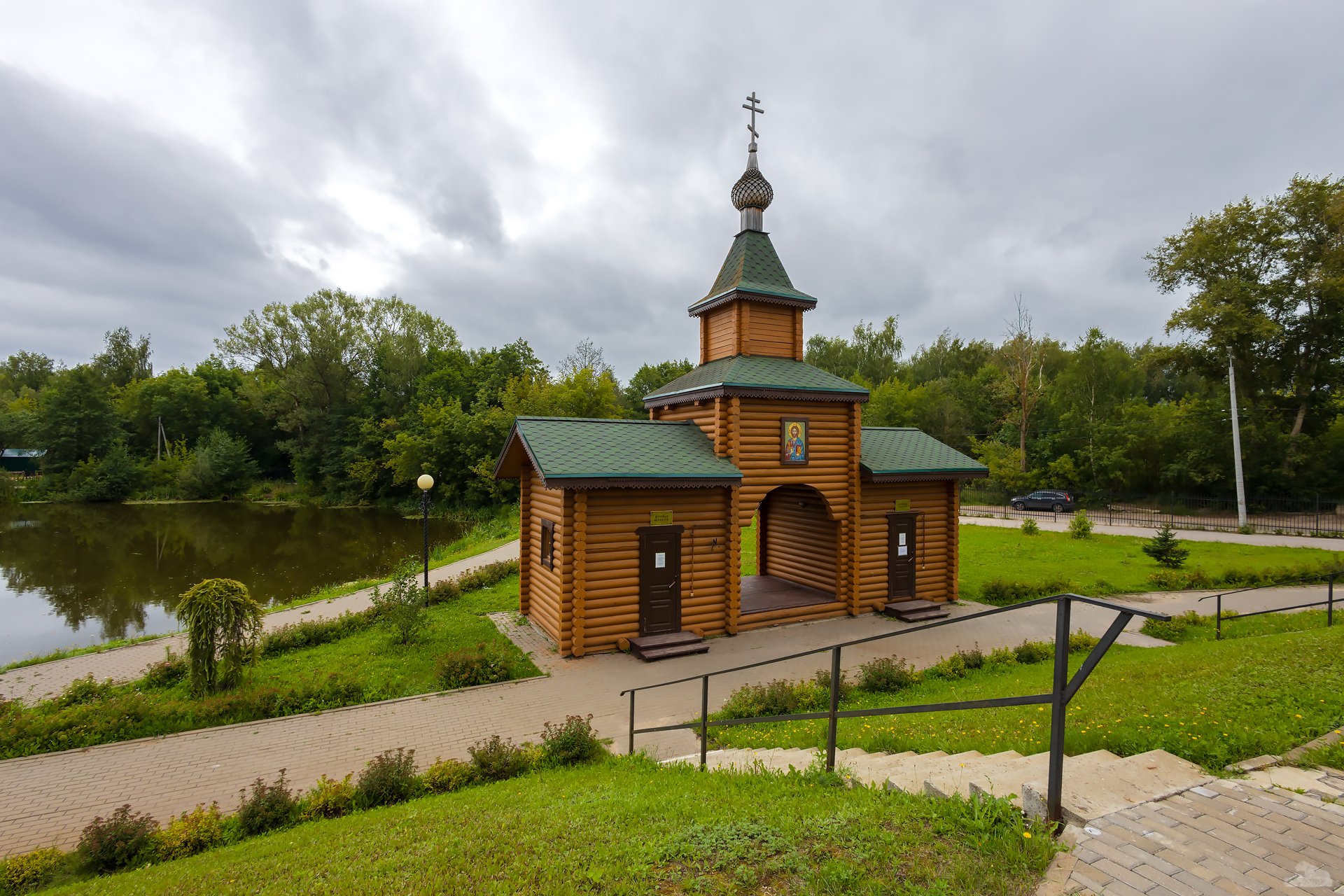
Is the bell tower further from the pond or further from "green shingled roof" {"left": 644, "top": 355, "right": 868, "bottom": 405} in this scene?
the pond

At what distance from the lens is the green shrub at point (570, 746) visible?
727 centimetres

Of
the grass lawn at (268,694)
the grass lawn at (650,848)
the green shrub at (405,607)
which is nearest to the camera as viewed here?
the grass lawn at (650,848)

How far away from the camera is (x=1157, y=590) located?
669 inches

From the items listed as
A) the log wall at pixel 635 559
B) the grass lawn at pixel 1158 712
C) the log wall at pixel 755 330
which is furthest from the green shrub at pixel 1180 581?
the log wall at pixel 635 559

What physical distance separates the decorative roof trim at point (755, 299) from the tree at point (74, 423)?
58256 mm

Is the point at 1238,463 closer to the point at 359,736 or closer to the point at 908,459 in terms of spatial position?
the point at 908,459

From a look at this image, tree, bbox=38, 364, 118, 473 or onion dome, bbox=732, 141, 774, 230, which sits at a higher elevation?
onion dome, bbox=732, 141, 774, 230

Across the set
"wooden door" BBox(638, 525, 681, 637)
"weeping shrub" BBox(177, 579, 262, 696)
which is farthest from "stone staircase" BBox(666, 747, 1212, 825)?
"weeping shrub" BBox(177, 579, 262, 696)

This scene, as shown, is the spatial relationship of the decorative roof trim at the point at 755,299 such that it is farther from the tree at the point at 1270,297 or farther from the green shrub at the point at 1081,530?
the tree at the point at 1270,297

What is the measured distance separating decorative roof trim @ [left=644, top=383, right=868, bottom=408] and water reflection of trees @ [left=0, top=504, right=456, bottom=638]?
14.1m

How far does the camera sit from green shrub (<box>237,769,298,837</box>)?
5961 millimetres

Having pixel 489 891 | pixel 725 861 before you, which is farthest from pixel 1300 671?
pixel 489 891

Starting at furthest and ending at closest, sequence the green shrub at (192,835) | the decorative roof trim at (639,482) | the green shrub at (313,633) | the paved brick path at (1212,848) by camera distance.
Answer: the green shrub at (313,633)
the decorative roof trim at (639,482)
the green shrub at (192,835)
the paved brick path at (1212,848)

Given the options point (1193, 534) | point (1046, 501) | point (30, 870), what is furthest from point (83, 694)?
point (1046, 501)
